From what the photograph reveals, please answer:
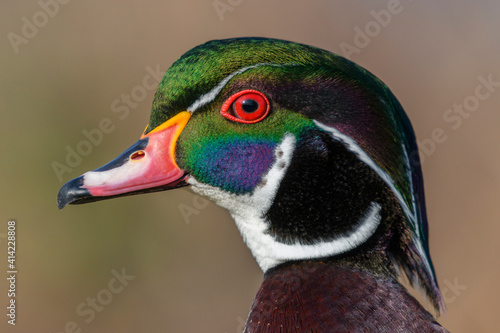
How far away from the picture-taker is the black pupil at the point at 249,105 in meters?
1.08

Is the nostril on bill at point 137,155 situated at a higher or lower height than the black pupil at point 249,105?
higher

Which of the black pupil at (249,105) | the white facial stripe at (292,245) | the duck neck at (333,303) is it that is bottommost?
the duck neck at (333,303)

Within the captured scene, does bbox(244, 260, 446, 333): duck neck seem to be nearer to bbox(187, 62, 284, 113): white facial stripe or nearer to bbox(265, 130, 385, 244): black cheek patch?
bbox(265, 130, 385, 244): black cheek patch

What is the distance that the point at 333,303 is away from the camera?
102 centimetres

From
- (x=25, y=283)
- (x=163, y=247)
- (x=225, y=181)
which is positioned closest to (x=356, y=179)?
(x=225, y=181)

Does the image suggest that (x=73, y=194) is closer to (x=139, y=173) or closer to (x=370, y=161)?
(x=139, y=173)

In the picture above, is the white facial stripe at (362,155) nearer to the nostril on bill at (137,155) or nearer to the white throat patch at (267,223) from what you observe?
the white throat patch at (267,223)

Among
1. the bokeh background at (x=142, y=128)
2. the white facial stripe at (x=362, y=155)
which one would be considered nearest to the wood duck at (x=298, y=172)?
the white facial stripe at (x=362, y=155)

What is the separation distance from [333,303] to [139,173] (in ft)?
1.51

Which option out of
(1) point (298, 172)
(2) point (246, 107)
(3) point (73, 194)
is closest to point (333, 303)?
(1) point (298, 172)

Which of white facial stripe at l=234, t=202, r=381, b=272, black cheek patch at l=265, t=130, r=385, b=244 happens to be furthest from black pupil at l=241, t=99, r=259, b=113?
white facial stripe at l=234, t=202, r=381, b=272

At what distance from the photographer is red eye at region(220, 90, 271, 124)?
1086 millimetres

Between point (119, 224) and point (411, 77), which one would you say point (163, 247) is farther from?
point (411, 77)

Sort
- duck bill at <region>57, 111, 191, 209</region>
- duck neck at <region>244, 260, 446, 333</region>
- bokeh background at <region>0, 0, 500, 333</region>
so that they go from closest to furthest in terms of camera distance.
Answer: duck neck at <region>244, 260, 446, 333</region>
duck bill at <region>57, 111, 191, 209</region>
bokeh background at <region>0, 0, 500, 333</region>
